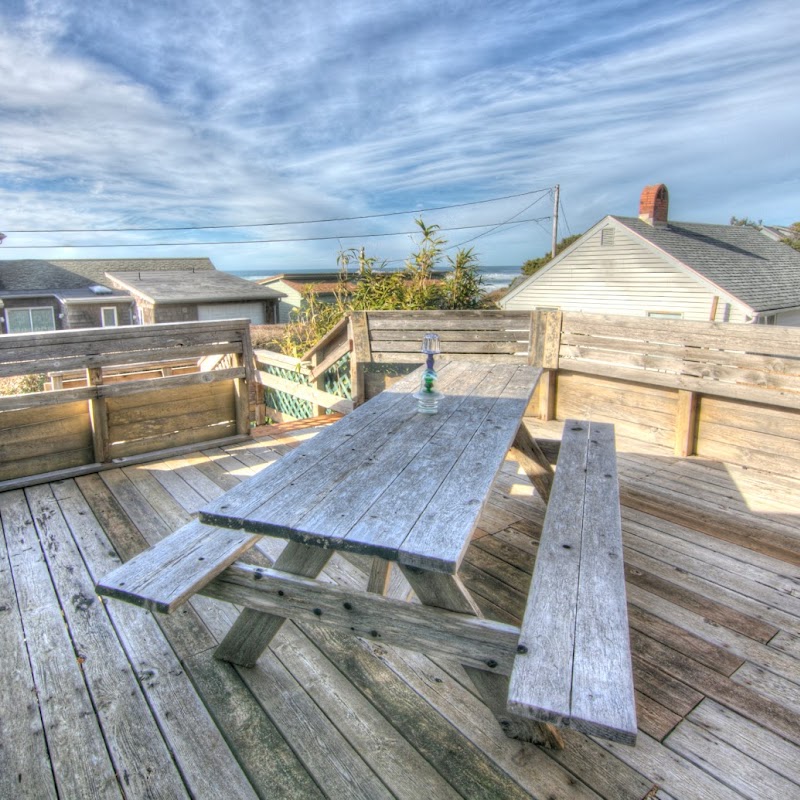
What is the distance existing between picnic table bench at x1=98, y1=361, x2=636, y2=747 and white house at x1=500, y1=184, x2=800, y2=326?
11.6 metres

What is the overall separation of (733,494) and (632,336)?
1280mm

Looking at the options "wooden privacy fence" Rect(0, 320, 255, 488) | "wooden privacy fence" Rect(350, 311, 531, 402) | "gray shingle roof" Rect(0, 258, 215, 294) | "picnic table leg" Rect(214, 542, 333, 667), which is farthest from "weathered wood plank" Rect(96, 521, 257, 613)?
"gray shingle roof" Rect(0, 258, 215, 294)

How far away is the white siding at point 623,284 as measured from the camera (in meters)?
13.6

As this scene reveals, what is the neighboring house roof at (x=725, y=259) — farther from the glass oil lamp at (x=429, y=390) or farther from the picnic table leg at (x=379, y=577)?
the picnic table leg at (x=379, y=577)

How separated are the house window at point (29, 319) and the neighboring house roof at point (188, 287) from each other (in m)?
2.94

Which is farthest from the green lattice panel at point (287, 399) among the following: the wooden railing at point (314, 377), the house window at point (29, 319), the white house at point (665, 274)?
the house window at point (29, 319)

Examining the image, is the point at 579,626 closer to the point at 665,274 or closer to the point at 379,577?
the point at 379,577

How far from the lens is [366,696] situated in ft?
5.45

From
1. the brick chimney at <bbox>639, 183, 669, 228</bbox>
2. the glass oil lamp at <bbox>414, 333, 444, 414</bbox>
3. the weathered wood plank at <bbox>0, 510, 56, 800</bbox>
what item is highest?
the brick chimney at <bbox>639, 183, 669, 228</bbox>

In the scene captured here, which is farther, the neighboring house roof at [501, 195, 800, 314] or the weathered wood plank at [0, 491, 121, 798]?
the neighboring house roof at [501, 195, 800, 314]

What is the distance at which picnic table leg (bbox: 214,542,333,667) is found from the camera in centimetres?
161

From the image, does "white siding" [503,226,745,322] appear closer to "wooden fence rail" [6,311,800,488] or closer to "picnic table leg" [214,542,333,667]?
"wooden fence rail" [6,311,800,488]

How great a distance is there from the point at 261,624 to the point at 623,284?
15232 mm

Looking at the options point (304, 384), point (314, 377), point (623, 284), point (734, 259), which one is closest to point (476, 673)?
point (314, 377)
